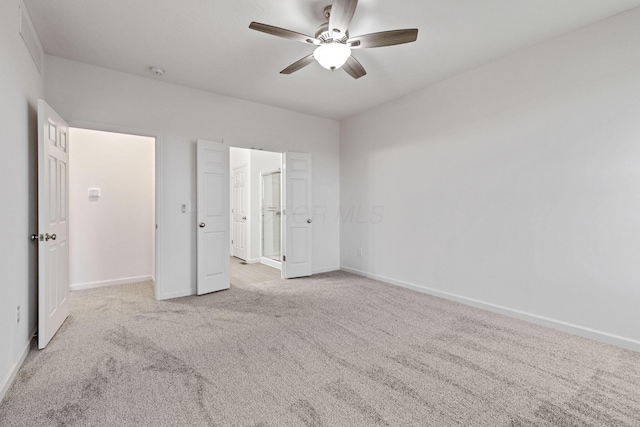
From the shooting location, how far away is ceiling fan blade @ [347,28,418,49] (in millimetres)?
2277

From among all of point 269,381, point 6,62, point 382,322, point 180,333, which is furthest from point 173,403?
point 6,62

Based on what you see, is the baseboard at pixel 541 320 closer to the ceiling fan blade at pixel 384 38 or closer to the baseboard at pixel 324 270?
the baseboard at pixel 324 270

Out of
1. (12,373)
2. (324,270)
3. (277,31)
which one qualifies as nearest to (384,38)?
(277,31)

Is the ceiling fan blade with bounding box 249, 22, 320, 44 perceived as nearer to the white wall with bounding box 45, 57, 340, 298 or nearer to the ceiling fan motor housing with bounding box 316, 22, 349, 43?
the ceiling fan motor housing with bounding box 316, 22, 349, 43

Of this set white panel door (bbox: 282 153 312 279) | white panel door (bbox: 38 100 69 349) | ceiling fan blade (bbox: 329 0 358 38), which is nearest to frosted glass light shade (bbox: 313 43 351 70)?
ceiling fan blade (bbox: 329 0 358 38)

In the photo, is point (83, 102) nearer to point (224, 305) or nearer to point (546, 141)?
point (224, 305)

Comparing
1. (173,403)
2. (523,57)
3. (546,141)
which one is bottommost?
(173,403)

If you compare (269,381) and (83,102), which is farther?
(83,102)

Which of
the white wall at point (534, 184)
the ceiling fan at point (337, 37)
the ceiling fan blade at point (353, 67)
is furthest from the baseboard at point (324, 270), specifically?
the ceiling fan at point (337, 37)

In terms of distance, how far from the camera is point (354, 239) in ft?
17.5

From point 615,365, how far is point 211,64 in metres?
4.55

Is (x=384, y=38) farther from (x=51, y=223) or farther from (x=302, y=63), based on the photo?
(x=51, y=223)

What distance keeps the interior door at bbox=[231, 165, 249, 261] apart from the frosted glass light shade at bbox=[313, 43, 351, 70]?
4.39 metres

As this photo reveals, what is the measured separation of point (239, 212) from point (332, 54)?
499cm
